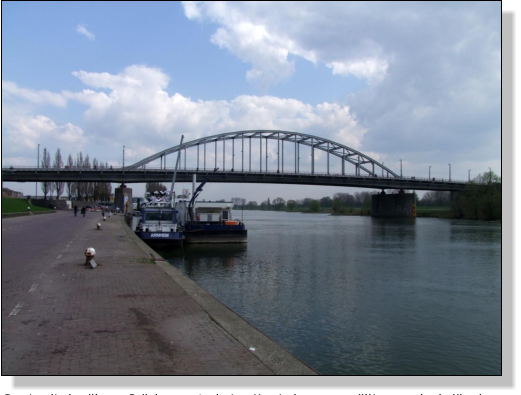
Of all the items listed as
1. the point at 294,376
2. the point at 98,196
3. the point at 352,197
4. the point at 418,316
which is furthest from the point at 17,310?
the point at 352,197

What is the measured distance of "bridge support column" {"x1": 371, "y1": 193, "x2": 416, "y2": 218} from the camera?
9956cm

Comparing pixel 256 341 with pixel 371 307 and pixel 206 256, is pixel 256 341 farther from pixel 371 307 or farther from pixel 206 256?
pixel 206 256

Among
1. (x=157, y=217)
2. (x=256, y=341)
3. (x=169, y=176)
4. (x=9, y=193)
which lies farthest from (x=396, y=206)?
(x=256, y=341)

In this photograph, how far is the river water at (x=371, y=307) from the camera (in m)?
8.41

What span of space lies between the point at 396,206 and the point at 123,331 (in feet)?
330

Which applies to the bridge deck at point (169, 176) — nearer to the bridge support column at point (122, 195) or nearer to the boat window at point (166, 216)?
the bridge support column at point (122, 195)

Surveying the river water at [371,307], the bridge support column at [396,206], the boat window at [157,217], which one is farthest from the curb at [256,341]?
the bridge support column at [396,206]

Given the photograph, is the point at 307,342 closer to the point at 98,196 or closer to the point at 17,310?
the point at 17,310

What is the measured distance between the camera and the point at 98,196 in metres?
117

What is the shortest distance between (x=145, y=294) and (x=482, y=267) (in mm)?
18096

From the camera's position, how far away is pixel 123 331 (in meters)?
6.64

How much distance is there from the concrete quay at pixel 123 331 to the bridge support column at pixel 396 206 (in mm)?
94788

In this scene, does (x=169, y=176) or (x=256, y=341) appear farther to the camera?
(x=169, y=176)

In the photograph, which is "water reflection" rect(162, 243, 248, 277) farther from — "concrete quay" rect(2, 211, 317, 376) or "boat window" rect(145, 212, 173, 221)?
"concrete quay" rect(2, 211, 317, 376)
